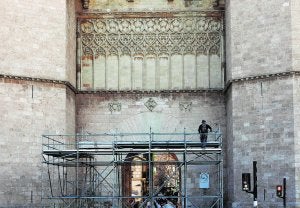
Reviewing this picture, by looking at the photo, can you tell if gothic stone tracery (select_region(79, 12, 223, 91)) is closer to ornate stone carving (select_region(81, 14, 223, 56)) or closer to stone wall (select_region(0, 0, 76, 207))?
ornate stone carving (select_region(81, 14, 223, 56))

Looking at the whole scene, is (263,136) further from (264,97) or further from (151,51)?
(151,51)

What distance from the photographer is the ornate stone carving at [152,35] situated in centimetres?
2342

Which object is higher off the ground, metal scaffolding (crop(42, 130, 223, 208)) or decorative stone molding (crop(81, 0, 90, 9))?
decorative stone molding (crop(81, 0, 90, 9))

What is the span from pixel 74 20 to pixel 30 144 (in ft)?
17.3

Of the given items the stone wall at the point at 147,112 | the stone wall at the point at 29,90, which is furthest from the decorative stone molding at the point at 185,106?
the stone wall at the point at 29,90

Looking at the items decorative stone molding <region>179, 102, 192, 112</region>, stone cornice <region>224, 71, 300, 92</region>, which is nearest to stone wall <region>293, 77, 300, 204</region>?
stone cornice <region>224, 71, 300, 92</region>

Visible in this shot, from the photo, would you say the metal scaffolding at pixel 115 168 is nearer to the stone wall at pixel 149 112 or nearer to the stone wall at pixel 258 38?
the stone wall at pixel 149 112

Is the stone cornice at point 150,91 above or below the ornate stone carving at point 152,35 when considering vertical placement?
below

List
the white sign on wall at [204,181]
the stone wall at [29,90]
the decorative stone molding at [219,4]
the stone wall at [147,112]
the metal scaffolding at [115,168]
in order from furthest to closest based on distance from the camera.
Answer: the decorative stone molding at [219,4]
the stone wall at [147,112]
the white sign on wall at [204,181]
the stone wall at [29,90]
the metal scaffolding at [115,168]

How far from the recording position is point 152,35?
23.6 metres

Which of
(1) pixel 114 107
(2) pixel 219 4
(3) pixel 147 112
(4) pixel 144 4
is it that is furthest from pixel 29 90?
(2) pixel 219 4

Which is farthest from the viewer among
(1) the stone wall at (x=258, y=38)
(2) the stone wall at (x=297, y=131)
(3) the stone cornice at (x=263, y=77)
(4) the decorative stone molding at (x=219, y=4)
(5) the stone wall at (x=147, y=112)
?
(4) the decorative stone molding at (x=219, y=4)

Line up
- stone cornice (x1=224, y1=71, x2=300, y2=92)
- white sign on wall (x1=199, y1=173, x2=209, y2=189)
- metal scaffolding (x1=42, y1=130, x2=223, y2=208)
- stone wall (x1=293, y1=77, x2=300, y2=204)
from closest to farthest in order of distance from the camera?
metal scaffolding (x1=42, y1=130, x2=223, y2=208), stone wall (x1=293, y1=77, x2=300, y2=204), stone cornice (x1=224, y1=71, x2=300, y2=92), white sign on wall (x1=199, y1=173, x2=209, y2=189)

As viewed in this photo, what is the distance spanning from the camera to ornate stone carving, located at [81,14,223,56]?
76.8 ft
